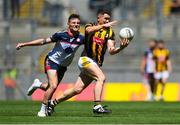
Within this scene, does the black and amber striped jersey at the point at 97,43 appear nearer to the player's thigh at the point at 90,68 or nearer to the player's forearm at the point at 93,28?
the player's thigh at the point at 90,68

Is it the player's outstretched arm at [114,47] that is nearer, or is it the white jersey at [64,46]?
the player's outstretched arm at [114,47]

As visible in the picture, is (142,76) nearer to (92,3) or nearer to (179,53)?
(179,53)

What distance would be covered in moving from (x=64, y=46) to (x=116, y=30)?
16.3 m

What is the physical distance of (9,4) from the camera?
2973cm

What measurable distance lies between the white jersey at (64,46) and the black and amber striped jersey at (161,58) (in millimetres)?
13581

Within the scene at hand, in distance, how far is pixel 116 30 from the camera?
1182 inches

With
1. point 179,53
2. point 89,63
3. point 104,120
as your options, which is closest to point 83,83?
point 89,63

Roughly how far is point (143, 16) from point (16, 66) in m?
6.08

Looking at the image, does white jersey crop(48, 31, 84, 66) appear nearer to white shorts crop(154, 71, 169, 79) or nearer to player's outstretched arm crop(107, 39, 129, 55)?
player's outstretched arm crop(107, 39, 129, 55)

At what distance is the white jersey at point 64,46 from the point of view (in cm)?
1378

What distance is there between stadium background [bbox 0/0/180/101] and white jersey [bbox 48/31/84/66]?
40.4 feet

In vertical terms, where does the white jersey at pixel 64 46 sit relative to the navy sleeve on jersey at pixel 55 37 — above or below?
below

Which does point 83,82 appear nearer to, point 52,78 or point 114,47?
point 52,78

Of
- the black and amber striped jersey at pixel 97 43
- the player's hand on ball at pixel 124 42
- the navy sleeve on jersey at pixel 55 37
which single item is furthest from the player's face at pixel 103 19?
the navy sleeve on jersey at pixel 55 37
